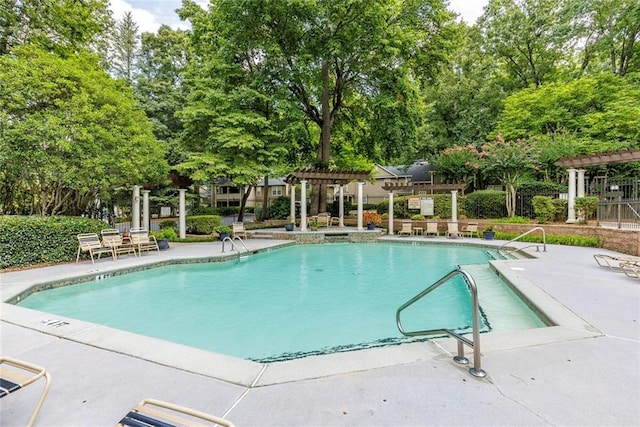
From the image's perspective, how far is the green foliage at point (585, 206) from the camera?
12.6m

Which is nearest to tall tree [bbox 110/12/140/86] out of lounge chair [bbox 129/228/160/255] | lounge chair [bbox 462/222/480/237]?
lounge chair [bbox 129/228/160/255]

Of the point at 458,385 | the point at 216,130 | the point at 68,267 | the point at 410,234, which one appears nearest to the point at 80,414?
the point at 458,385

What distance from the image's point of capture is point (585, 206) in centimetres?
1262

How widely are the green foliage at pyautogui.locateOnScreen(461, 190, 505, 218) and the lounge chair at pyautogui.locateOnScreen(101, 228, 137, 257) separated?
1686 centimetres

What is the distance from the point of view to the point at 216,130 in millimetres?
15156

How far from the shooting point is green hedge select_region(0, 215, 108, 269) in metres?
7.90

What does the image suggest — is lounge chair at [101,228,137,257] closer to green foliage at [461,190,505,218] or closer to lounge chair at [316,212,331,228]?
lounge chair at [316,212,331,228]

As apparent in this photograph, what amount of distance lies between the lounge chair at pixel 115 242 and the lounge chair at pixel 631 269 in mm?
13120

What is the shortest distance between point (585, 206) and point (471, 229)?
4400 mm

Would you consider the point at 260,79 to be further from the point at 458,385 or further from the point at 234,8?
the point at 458,385

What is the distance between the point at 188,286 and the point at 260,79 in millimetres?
12917

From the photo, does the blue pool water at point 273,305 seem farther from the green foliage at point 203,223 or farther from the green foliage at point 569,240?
the green foliage at point 203,223

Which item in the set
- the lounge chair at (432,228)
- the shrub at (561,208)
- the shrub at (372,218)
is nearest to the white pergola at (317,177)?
the shrub at (372,218)

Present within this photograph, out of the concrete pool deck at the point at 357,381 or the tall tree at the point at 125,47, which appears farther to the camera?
the tall tree at the point at 125,47
